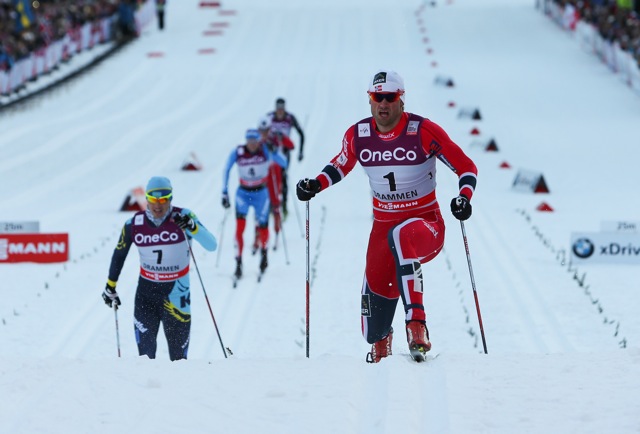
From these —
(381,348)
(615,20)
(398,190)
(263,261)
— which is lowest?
(615,20)

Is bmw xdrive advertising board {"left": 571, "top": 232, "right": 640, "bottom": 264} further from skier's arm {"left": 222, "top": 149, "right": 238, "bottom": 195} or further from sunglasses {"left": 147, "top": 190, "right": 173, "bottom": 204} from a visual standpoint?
sunglasses {"left": 147, "top": 190, "right": 173, "bottom": 204}

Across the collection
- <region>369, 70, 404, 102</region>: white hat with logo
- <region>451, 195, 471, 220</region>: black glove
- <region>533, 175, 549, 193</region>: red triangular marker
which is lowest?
<region>533, 175, 549, 193</region>: red triangular marker

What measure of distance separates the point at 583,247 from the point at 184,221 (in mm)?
7022

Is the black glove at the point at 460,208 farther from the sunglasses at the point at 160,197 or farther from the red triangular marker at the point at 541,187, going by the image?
the red triangular marker at the point at 541,187

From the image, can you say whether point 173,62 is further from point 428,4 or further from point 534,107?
point 428,4

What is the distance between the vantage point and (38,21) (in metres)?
34.7

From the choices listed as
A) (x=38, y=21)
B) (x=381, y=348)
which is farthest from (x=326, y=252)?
(x=38, y=21)

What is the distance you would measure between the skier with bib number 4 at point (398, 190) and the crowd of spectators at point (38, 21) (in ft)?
83.4

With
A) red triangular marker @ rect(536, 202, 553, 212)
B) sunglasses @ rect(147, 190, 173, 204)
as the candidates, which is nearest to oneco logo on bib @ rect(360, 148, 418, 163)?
sunglasses @ rect(147, 190, 173, 204)

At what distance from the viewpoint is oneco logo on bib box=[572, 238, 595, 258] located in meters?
13.6

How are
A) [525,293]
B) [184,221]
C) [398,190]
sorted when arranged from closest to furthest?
[398,190]
[184,221]
[525,293]

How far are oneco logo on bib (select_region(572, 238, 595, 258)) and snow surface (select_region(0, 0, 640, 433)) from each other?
18cm

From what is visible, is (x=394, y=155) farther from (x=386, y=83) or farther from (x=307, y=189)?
(x=307, y=189)

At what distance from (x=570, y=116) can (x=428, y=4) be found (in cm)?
2530
